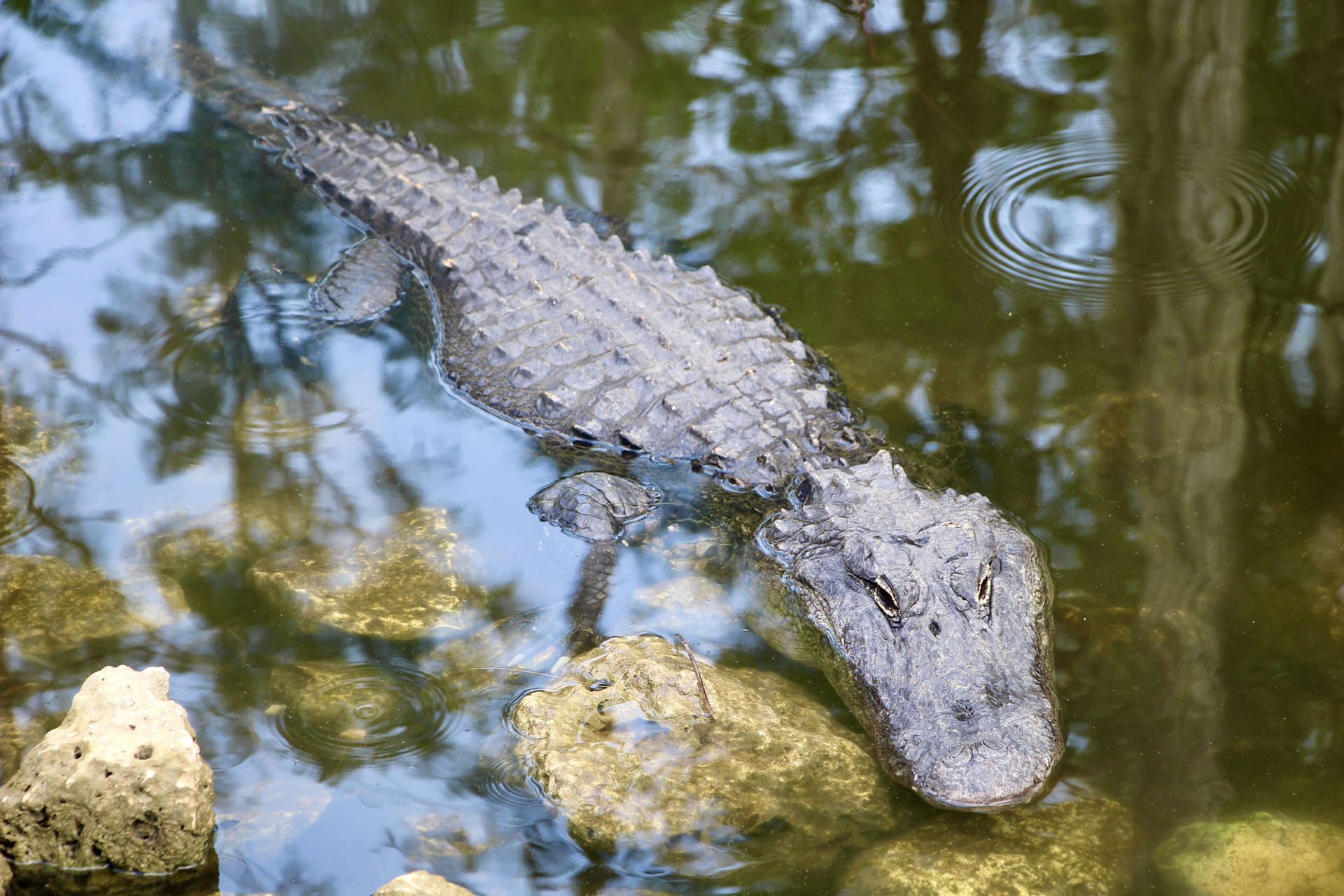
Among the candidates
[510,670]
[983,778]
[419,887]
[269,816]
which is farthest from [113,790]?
[983,778]

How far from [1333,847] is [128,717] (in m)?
3.09

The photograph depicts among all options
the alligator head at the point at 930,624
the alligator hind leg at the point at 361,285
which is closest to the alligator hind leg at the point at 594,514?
the alligator head at the point at 930,624

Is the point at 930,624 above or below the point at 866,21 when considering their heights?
below

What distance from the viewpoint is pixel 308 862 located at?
284 cm

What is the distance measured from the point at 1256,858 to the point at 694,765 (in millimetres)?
1495

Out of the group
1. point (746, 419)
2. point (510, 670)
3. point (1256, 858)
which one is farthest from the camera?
point (746, 419)

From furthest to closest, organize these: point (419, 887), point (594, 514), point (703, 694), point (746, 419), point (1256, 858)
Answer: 1. point (746, 419)
2. point (594, 514)
3. point (703, 694)
4. point (1256, 858)
5. point (419, 887)

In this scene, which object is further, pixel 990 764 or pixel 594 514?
pixel 594 514

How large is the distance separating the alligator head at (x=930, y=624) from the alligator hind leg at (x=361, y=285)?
8.37 ft

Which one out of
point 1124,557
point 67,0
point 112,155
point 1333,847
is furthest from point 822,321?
point 67,0

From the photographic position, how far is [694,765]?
121 inches

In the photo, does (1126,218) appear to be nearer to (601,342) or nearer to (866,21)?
(601,342)

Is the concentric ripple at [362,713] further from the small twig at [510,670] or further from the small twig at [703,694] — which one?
the small twig at [703,694]

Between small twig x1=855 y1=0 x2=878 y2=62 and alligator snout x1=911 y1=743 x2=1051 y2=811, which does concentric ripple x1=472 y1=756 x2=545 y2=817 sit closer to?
alligator snout x1=911 y1=743 x2=1051 y2=811
